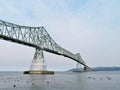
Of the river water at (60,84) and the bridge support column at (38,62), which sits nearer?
the river water at (60,84)

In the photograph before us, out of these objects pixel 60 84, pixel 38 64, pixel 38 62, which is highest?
pixel 38 62

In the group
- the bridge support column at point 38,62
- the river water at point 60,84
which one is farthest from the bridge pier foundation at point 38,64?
the river water at point 60,84

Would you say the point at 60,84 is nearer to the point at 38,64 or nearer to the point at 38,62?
the point at 38,64

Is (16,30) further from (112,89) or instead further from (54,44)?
(112,89)

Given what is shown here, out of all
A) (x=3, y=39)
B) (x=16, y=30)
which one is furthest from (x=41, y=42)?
(x=3, y=39)

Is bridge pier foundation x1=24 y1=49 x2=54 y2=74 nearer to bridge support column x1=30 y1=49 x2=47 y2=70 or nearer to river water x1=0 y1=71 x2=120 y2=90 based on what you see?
bridge support column x1=30 y1=49 x2=47 y2=70

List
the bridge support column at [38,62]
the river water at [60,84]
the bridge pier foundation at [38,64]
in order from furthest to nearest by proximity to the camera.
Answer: the bridge support column at [38,62]
the bridge pier foundation at [38,64]
the river water at [60,84]

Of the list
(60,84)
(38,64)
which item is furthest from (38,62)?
(60,84)

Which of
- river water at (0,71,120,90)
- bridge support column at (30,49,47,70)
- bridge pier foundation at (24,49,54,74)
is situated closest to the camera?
river water at (0,71,120,90)

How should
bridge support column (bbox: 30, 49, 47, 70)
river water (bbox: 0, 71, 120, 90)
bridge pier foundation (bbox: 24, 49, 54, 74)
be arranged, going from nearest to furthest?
1. river water (bbox: 0, 71, 120, 90)
2. bridge pier foundation (bbox: 24, 49, 54, 74)
3. bridge support column (bbox: 30, 49, 47, 70)

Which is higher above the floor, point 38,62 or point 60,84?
point 38,62

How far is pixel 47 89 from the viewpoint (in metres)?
58.6

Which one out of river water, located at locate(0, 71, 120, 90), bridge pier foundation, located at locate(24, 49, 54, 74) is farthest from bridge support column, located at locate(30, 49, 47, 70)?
river water, located at locate(0, 71, 120, 90)

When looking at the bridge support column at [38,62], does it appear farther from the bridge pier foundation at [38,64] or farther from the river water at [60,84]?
the river water at [60,84]
